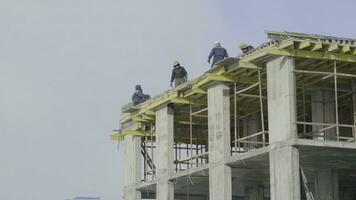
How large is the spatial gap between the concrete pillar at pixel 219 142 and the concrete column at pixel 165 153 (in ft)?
15.4

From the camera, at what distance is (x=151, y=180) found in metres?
45.2

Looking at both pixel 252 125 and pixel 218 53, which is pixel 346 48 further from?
pixel 252 125

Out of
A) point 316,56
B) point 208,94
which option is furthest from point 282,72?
point 208,94

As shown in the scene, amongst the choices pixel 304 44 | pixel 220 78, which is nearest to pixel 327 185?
pixel 220 78

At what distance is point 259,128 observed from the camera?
146 ft

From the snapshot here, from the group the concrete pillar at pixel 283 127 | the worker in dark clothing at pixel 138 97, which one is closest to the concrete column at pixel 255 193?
the worker in dark clothing at pixel 138 97

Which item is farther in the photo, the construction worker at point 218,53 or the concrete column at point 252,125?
the concrete column at point 252,125

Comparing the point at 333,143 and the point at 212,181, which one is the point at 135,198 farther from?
the point at 333,143

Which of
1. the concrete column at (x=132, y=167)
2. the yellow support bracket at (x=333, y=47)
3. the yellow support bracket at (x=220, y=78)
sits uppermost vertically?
the yellow support bracket at (x=333, y=47)

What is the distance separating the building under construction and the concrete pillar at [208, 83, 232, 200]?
45 millimetres

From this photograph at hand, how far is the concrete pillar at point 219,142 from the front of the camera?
3734cm

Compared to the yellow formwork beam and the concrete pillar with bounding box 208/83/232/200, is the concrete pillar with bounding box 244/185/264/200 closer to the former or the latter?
the concrete pillar with bounding box 208/83/232/200

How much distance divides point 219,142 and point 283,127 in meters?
5.54

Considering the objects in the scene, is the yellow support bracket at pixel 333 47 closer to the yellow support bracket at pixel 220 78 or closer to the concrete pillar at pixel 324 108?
the concrete pillar at pixel 324 108
